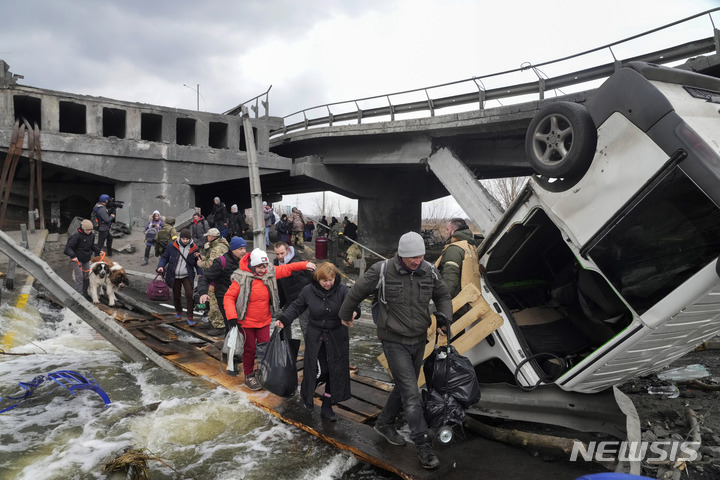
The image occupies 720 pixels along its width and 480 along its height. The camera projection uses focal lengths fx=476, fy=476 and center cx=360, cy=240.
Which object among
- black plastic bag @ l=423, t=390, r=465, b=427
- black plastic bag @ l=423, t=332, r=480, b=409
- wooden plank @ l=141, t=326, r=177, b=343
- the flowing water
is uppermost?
black plastic bag @ l=423, t=332, r=480, b=409

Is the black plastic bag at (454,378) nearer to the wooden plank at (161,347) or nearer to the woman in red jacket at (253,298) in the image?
the woman in red jacket at (253,298)

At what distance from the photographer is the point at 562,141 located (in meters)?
3.68

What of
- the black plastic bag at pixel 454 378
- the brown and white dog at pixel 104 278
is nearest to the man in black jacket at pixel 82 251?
the brown and white dog at pixel 104 278

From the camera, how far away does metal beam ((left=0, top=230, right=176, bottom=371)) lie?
6.36 m

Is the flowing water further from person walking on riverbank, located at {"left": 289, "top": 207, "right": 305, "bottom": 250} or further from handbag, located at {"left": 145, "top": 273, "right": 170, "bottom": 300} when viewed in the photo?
person walking on riverbank, located at {"left": 289, "top": 207, "right": 305, "bottom": 250}

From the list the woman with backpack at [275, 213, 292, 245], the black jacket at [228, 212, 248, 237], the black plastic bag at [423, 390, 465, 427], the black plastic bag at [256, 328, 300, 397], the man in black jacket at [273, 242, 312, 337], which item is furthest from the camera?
the woman with backpack at [275, 213, 292, 245]

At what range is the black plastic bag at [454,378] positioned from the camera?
384 cm

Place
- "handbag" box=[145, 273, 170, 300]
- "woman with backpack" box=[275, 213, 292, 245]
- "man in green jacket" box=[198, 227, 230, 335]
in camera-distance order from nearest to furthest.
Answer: "man in green jacket" box=[198, 227, 230, 335] < "handbag" box=[145, 273, 170, 300] < "woman with backpack" box=[275, 213, 292, 245]

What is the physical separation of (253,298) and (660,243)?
157 inches

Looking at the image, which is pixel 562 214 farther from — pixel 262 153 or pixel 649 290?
pixel 262 153

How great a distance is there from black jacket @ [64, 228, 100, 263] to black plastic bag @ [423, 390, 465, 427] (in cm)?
824

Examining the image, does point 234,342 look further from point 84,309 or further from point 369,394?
point 84,309

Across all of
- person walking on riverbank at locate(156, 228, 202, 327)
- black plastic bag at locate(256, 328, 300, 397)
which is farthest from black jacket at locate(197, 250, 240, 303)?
black plastic bag at locate(256, 328, 300, 397)

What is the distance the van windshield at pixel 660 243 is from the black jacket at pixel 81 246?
30.4 ft
